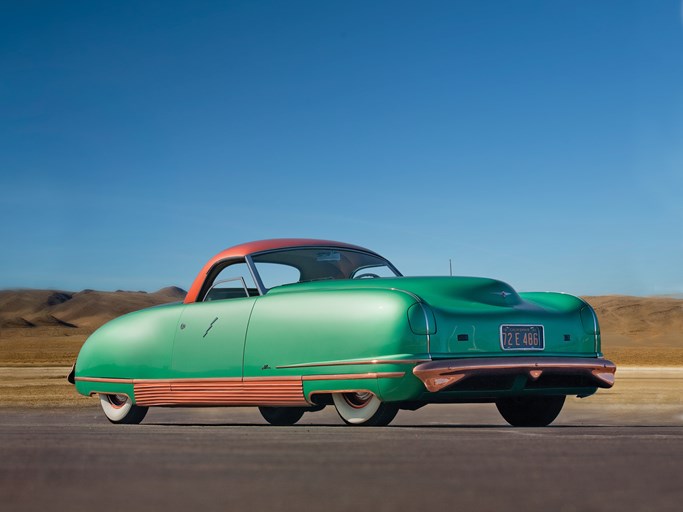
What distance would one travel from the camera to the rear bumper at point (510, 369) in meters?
6.89

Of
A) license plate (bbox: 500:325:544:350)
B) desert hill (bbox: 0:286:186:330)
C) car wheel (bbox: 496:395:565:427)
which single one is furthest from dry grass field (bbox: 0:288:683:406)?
license plate (bbox: 500:325:544:350)

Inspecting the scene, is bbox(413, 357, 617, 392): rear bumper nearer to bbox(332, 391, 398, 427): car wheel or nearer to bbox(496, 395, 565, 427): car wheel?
bbox(332, 391, 398, 427): car wheel

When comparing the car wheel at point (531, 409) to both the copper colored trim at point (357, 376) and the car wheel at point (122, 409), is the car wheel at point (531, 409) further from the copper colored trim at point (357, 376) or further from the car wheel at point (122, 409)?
the car wheel at point (122, 409)

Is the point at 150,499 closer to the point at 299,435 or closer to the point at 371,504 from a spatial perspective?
the point at 371,504

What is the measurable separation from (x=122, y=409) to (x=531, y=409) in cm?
392

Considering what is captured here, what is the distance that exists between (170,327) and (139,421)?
1247 millimetres

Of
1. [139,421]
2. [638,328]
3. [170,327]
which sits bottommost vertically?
[638,328]

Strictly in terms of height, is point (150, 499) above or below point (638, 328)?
above

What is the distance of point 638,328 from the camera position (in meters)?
125

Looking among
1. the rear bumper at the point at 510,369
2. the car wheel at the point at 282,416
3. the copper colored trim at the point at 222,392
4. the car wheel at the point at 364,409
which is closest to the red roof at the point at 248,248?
the copper colored trim at the point at 222,392

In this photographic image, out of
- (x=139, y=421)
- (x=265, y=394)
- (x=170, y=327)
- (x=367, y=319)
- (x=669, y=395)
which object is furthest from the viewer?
(x=669, y=395)

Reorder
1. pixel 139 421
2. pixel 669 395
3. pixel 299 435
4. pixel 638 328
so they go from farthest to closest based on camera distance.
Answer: pixel 638 328, pixel 669 395, pixel 139 421, pixel 299 435

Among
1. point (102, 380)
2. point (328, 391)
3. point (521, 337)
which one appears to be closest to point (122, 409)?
point (102, 380)

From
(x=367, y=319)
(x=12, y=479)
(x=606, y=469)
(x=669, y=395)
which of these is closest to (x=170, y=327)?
(x=367, y=319)
